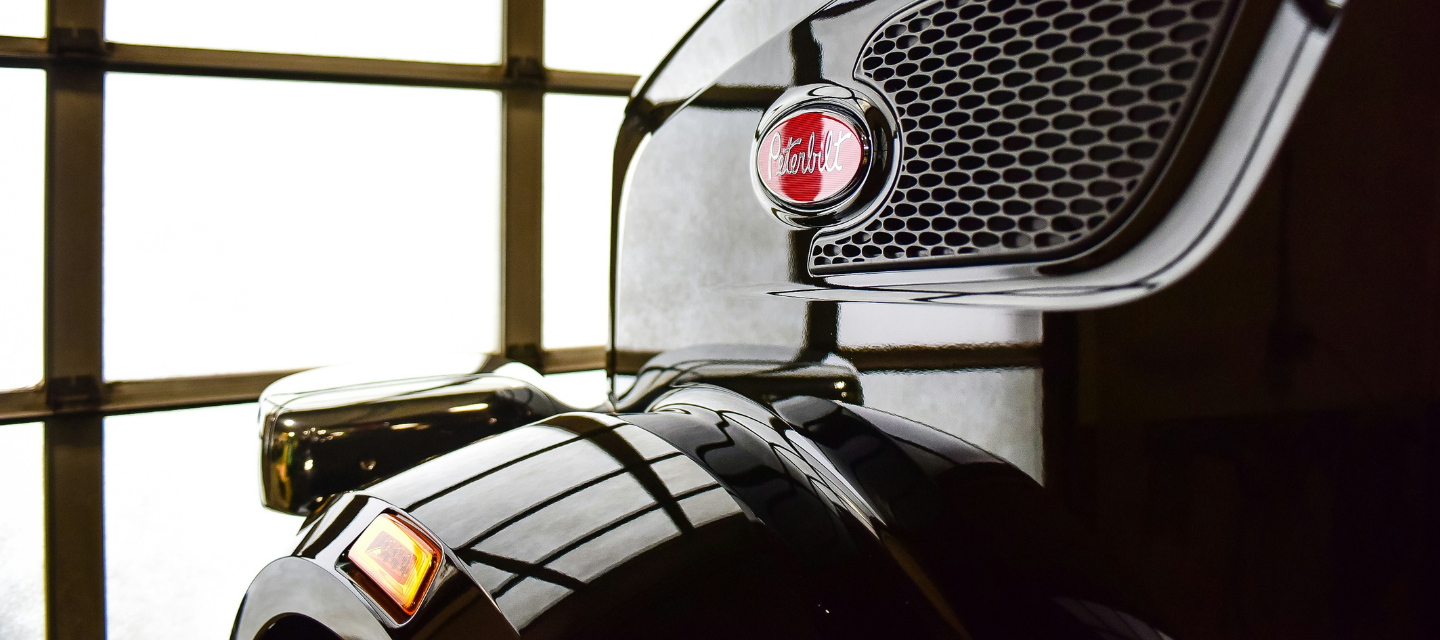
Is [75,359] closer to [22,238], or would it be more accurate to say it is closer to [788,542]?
[22,238]

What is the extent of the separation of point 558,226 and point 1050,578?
3.54 meters

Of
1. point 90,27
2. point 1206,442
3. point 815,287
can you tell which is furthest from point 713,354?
point 90,27

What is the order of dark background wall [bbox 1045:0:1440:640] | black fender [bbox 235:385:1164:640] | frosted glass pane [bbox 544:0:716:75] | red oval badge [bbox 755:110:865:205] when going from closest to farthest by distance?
dark background wall [bbox 1045:0:1440:640]
black fender [bbox 235:385:1164:640]
red oval badge [bbox 755:110:865:205]
frosted glass pane [bbox 544:0:716:75]

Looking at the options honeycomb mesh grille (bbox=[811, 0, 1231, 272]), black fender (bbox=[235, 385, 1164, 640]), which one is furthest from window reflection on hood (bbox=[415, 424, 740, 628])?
honeycomb mesh grille (bbox=[811, 0, 1231, 272])

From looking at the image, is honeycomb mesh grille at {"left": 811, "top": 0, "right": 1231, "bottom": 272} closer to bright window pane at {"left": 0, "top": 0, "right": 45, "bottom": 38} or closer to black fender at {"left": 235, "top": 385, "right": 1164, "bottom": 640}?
black fender at {"left": 235, "top": 385, "right": 1164, "bottom": 640}

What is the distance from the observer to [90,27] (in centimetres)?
277

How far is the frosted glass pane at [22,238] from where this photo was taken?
281 cm

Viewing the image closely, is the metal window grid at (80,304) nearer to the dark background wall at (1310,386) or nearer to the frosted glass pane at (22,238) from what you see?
the frosted glass pane at (22,238)

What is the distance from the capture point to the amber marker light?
55cm

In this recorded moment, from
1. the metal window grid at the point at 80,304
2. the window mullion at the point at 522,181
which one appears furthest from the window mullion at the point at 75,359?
the window mullion at the point at 522,181

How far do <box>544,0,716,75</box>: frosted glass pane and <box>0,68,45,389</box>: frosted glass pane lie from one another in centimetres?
185

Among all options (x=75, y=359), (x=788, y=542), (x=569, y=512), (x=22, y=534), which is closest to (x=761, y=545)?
(x=788, y=542)

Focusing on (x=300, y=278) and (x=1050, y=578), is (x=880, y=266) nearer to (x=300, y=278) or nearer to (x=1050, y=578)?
(x=1050, y=578)

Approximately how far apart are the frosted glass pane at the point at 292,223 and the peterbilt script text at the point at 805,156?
10.2 ft
